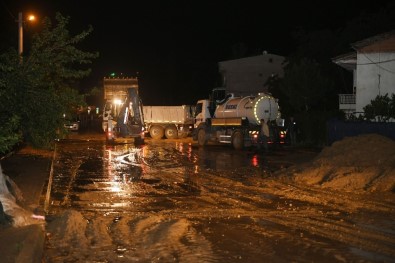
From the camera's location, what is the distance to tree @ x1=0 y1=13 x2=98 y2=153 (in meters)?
15.1

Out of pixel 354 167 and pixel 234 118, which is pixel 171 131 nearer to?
pixel 234 118

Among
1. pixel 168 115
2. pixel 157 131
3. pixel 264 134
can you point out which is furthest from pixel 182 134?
pixel 264 134

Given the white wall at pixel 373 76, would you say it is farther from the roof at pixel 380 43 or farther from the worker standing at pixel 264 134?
the worker standing at pixel 264 134

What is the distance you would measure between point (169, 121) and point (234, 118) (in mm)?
11325

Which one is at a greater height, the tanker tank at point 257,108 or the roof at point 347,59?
the roof at point 347,59

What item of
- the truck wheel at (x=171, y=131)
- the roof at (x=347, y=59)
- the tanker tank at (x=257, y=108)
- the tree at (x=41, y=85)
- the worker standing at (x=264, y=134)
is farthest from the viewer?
the truck wheel at (x=171, y=131)

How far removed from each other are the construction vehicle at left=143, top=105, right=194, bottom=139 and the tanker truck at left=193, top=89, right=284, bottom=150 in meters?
5.98

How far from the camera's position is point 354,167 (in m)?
18.7

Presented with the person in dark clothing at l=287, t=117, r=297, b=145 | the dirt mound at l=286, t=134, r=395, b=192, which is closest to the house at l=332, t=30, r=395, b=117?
the person in dark clothing at l=287, t=117, r=297, b=145

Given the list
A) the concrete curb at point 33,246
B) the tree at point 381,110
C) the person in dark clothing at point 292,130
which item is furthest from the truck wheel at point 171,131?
the concrete curb at point 33,246

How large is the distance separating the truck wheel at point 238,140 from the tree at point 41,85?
17.0 meters

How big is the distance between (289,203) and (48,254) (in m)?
6.83

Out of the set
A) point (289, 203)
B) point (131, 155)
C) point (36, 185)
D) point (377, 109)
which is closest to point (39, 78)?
point (36, 185)

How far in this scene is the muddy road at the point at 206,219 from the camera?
9320 mm
